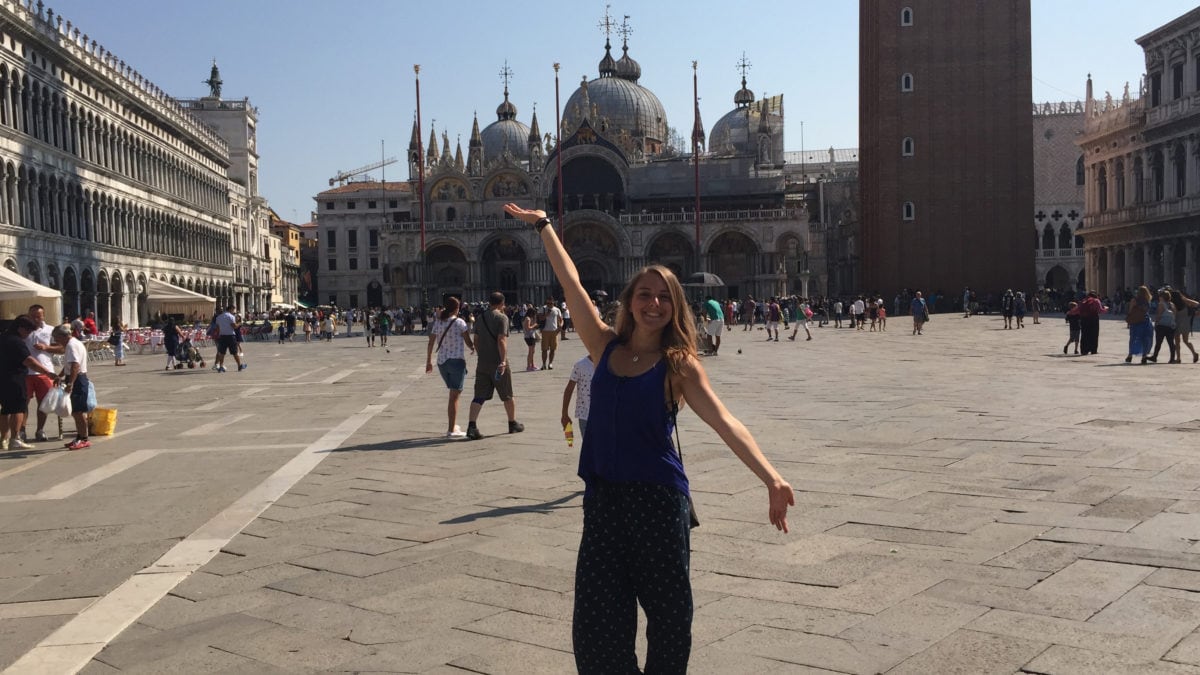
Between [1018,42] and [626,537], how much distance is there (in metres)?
51.7

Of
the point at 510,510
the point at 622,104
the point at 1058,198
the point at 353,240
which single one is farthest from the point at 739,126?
the point at 510,510

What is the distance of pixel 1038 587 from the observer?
4770 millimetres

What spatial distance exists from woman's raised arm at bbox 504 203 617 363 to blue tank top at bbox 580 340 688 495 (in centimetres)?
17

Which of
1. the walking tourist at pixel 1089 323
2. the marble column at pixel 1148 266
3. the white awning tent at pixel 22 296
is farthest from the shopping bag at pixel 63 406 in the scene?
the marble column at pixel 1148 266

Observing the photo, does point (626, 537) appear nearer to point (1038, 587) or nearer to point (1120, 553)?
point (1038, 587)

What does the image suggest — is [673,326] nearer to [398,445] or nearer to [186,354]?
[398,445]

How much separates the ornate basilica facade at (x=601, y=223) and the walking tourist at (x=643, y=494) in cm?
5697

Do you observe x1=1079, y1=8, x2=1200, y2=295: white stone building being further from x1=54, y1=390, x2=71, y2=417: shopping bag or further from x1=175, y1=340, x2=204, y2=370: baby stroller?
x1=54, y1=390, x2=71, y2=417: shopping bag

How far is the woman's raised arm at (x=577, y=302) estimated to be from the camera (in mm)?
3420

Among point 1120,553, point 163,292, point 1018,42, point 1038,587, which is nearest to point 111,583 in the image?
point 1038,587

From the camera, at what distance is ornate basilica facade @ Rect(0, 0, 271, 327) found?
33.6 metres

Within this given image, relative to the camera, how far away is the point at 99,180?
137 ft

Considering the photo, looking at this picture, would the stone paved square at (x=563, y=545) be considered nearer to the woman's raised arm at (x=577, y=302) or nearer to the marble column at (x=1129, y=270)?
the woman's raised arm at (x=577, y=302)

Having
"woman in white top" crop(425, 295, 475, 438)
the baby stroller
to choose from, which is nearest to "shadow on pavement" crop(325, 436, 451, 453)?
"woman in white top" crop(425, 295, 475, 438)
